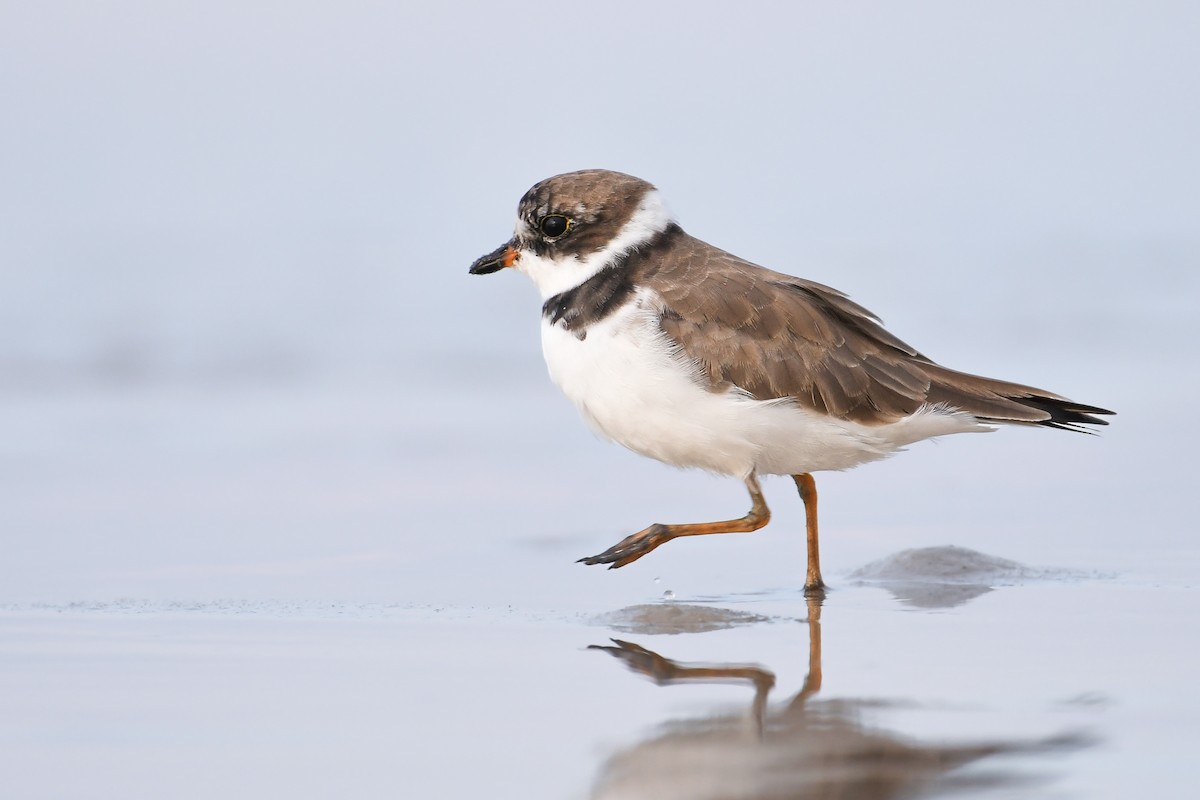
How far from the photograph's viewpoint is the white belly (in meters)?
5.88

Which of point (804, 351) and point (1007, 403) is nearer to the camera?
point (804, 351)

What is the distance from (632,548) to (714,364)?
0.75m

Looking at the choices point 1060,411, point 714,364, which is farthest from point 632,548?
point 1060,411

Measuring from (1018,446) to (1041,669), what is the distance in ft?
14.9

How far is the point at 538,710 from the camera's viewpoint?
4461 mm

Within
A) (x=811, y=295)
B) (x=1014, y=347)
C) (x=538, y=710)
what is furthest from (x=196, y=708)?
→ (x=1014, y=347)

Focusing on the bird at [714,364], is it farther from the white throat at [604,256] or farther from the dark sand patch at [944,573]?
the dark sand patch at [944,573]

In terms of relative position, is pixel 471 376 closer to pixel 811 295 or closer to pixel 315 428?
pixel 315 428

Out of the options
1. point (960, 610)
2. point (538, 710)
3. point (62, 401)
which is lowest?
point (538, 710)

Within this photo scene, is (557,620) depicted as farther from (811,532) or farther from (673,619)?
(811,532)

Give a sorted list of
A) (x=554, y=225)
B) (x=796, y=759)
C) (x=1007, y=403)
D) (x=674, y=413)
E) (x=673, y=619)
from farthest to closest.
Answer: (x=554, y=225) < (x=1007, y=403) < (x=674, y=413) < (x=673, y=619) < (x=796, y=759)

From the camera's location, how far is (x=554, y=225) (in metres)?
6.35

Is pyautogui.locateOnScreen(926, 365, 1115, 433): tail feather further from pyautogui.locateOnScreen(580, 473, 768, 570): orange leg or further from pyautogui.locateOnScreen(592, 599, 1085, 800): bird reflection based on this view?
pyautogui.locateOnScreen(592, 599, 1085, 800): bird reflection

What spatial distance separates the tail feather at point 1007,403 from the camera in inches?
245
